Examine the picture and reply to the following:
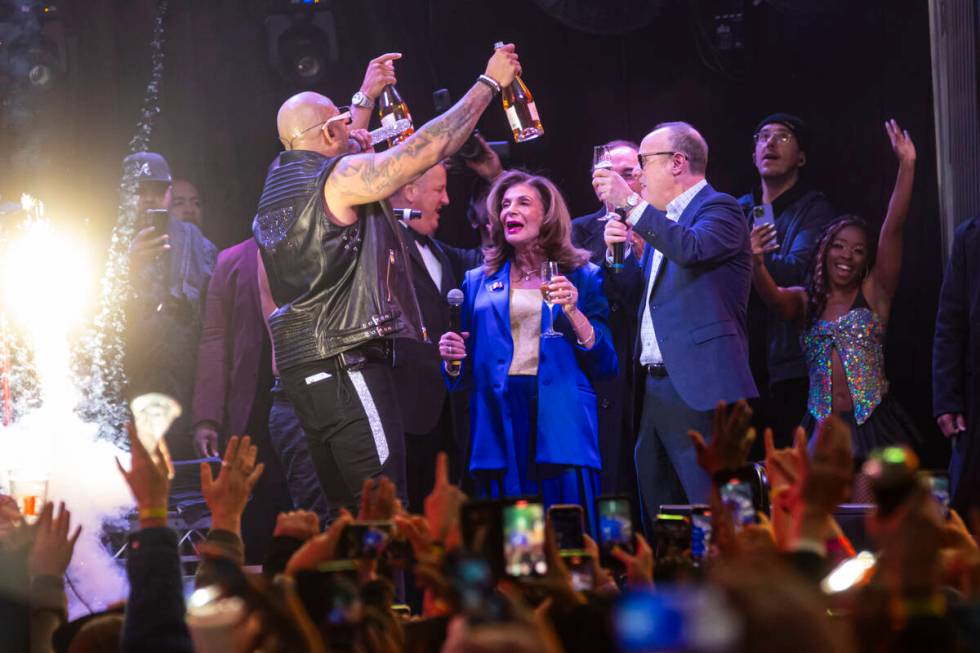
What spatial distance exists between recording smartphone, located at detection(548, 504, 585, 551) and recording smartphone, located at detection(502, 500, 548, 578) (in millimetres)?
366

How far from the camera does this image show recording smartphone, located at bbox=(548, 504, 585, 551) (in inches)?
86.3

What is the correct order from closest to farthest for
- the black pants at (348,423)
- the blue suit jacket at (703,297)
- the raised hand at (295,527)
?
1. the raised hand at (295,527)
2. the black pants at (348,423)
3. the blue suit jacket at (703,297)

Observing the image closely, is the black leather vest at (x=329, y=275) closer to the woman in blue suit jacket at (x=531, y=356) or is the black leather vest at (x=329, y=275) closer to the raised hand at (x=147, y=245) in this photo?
the woman in blue suit jacket at (x=531, y=356)

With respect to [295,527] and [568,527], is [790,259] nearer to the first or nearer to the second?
[568,527]

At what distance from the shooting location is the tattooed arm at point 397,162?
3.41m

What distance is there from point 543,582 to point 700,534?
18.6 inches

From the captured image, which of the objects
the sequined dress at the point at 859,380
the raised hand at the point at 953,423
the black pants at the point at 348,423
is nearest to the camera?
the black pants at the point at 348,423

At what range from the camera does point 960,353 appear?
4332 millimetres

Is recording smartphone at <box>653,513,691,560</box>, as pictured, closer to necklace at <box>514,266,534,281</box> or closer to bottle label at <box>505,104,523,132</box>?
bottle label at <box>505,104,523,132</box>

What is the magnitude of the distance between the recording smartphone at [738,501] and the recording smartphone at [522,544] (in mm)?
341

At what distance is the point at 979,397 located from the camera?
4.18 meters

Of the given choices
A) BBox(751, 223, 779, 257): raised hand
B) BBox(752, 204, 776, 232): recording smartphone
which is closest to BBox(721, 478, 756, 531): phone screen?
BBox(751, 223, 779, 257): raised hand

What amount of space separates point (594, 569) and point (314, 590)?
64cm

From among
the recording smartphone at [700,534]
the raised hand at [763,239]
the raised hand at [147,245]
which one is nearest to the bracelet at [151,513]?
the recording smartphone at [700,534]
